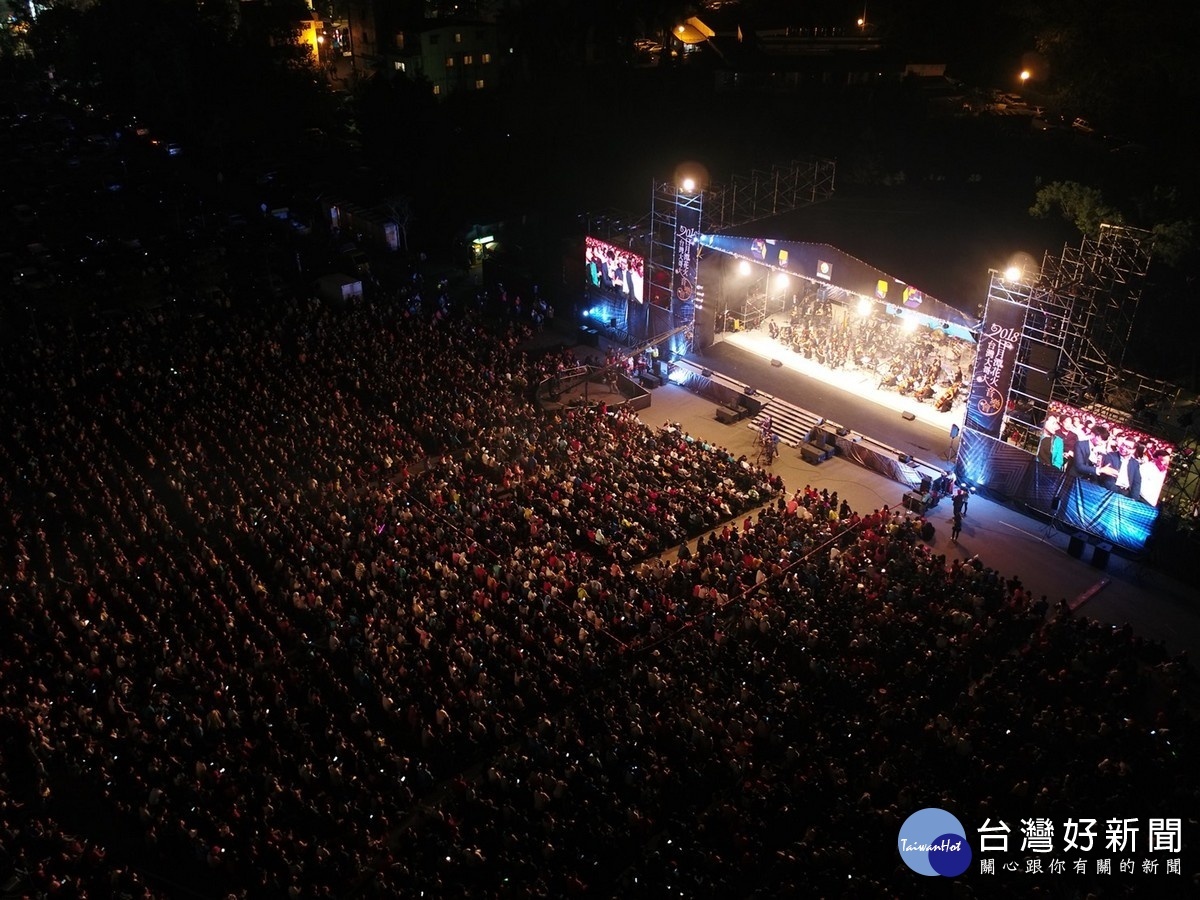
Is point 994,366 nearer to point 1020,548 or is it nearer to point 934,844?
point 1020,548

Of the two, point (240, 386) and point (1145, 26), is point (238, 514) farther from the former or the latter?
point (1145, 26)

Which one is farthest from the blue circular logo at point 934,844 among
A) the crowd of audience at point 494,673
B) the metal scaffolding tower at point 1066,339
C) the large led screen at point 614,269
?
the large led screen at point 614,269

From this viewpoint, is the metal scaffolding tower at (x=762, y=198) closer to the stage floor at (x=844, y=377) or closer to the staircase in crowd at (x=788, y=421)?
the stage floor at (x=844, y=377)

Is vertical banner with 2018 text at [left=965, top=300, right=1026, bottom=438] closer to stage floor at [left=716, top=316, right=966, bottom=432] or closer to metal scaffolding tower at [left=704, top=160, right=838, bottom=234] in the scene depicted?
stage floor at [left=716, top=316, right=966, bottom=432]

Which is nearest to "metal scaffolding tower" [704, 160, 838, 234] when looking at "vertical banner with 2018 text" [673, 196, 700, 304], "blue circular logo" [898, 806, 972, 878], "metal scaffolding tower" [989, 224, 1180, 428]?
"vertical banner with 2018 text" [673, 196, 700, 304]

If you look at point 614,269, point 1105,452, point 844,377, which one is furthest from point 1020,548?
point 614,269

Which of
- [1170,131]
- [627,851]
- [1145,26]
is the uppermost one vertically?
[1145,26]

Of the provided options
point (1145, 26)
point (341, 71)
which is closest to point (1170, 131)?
point (1145, 26)
